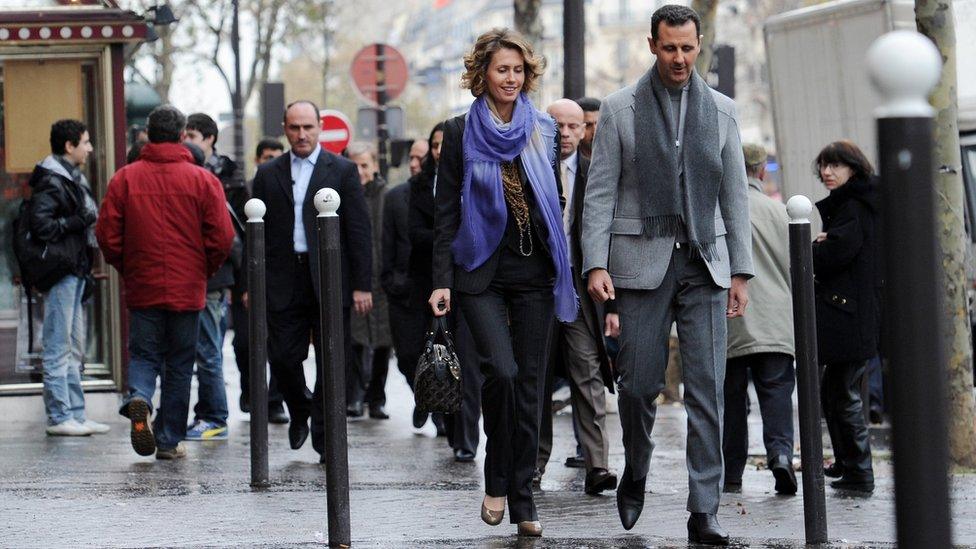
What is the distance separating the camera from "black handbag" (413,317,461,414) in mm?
6727

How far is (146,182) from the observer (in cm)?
955

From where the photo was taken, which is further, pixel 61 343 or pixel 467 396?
pixel 61 343

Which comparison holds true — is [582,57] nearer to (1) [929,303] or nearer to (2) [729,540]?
(2) [729,540]

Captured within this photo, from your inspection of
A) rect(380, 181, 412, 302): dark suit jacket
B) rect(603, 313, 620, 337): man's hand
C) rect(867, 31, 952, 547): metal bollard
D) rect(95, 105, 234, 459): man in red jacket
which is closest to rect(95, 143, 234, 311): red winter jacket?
rect(95, 105, 234, 459): man in red jacket

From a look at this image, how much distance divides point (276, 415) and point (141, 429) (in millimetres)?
3232

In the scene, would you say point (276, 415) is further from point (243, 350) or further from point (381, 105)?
point (381, 105)

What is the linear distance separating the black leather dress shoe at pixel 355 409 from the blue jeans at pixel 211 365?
1.58 m

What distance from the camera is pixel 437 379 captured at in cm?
672

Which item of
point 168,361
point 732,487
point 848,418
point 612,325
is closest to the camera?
point 612,325

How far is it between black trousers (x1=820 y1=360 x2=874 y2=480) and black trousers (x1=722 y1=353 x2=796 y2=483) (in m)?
0.23

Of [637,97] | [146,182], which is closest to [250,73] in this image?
[146,182]

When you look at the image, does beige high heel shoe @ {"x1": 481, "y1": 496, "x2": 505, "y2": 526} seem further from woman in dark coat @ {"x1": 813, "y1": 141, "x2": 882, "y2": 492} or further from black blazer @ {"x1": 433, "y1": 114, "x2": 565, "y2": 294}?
woman in dark coat @ {"x1": 813, "y1": 141, "x2": 882, "y2": 492}

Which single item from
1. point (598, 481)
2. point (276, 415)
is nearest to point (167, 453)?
point (598, 481)

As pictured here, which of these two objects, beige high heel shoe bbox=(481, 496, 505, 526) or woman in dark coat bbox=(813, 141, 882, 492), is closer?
beige high heel shoe bbox=(481, 496, 505, 526)
